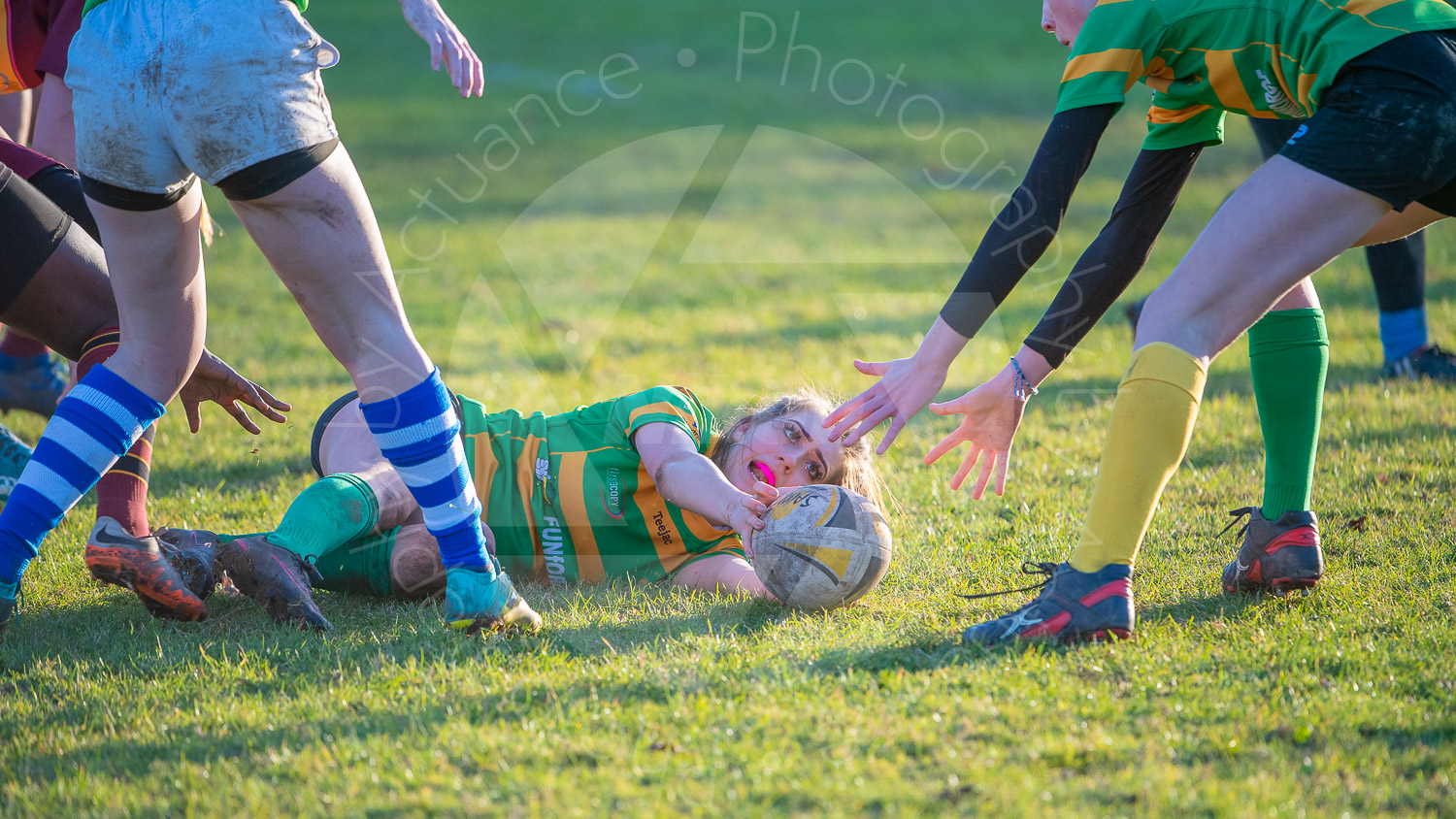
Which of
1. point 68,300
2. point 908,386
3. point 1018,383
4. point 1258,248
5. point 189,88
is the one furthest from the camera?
point 68,300

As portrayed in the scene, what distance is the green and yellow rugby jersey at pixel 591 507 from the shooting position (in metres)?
3.64

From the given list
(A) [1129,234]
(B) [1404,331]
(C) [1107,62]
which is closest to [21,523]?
(C) [1107,62]

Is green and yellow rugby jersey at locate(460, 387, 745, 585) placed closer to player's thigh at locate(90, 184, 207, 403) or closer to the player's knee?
the player's knee

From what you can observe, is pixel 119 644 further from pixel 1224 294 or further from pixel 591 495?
pixel 1224 294

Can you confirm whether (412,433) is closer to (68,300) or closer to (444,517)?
(444,517)

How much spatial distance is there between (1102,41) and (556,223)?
9.98 m

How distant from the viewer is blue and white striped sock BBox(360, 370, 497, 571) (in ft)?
9.11

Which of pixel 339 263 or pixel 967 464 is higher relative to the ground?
pixel 339 263

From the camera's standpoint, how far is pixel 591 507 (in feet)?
11.9

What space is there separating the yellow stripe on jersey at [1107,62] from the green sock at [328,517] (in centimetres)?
235

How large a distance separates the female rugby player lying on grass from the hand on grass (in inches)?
24.1

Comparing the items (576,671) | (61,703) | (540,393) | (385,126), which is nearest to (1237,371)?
(540,393)

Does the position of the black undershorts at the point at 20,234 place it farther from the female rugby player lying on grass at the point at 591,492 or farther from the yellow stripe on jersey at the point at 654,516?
the yellow stripe on jersey at the point at 654,516

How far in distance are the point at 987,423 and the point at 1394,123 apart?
121cm
